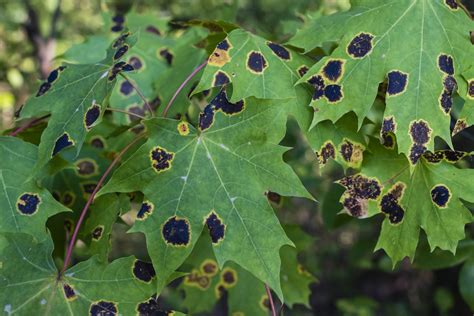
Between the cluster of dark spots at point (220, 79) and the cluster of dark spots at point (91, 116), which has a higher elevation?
the cluster of dark spots at point (220, 79)

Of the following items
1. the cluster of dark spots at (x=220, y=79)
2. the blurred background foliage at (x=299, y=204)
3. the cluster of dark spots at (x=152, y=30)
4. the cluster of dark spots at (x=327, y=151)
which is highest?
the cluster of dark spots at (x=220, y=79)

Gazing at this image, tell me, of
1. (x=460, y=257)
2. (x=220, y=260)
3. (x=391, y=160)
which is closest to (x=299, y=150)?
(x=460, y=257)

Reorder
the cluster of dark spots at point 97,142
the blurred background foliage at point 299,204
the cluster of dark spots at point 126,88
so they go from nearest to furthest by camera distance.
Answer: the cluster of dark spots at point 97,142 → the cluster of dark spots at point 126,88 → the blurred background foliage at point 299,204

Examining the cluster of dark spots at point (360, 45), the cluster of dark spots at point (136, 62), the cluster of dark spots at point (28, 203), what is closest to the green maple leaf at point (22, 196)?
the cluster of dark spots at point (28, 203)

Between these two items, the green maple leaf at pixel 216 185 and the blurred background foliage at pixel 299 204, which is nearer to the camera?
the green maple leaf at pixel 216 185

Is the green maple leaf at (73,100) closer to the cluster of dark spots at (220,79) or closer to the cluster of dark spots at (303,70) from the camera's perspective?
the cluster of dark spots at (220,79)

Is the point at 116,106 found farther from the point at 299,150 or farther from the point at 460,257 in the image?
the point at 299,150

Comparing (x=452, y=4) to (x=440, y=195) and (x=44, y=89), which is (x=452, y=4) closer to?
(x=440, y=195)

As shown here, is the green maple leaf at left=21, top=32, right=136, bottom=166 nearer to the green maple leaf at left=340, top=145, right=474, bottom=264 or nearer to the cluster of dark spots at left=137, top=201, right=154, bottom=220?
the cluster of dark spots at left=137, top=201, right=154, bottom=220
